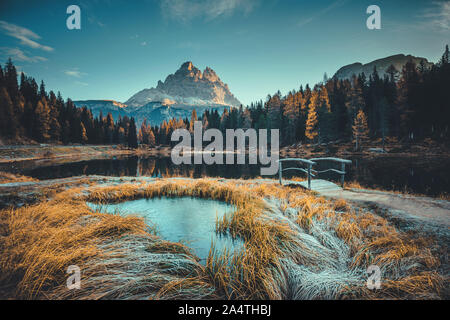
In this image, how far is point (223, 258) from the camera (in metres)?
3.86

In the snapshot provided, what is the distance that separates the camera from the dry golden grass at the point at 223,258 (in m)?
2.80

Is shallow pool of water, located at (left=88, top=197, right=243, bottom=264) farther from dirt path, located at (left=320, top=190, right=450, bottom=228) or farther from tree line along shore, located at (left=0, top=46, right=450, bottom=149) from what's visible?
tree line along shore, located at (left=0, top=46, right=450, bottom=149)

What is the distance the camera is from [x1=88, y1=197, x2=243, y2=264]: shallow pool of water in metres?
5.14

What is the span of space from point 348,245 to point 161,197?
9.02 metres

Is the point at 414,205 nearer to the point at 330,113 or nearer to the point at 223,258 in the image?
the point at 223,258

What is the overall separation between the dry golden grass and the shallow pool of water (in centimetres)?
56

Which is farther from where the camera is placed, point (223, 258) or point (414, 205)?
point (414, 205)

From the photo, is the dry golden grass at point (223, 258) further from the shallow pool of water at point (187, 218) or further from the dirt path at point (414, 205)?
the dirt path at point (414, 205)

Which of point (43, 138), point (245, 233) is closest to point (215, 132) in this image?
point (43, 138)

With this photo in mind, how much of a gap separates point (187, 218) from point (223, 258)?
12.0 ft

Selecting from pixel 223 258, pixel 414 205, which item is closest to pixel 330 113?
pixel 414 205

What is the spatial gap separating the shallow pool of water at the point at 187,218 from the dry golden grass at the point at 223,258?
56 cm

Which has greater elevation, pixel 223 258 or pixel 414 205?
pixel 414 205

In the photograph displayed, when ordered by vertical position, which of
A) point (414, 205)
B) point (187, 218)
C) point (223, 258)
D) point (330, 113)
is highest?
point (330, 113)
